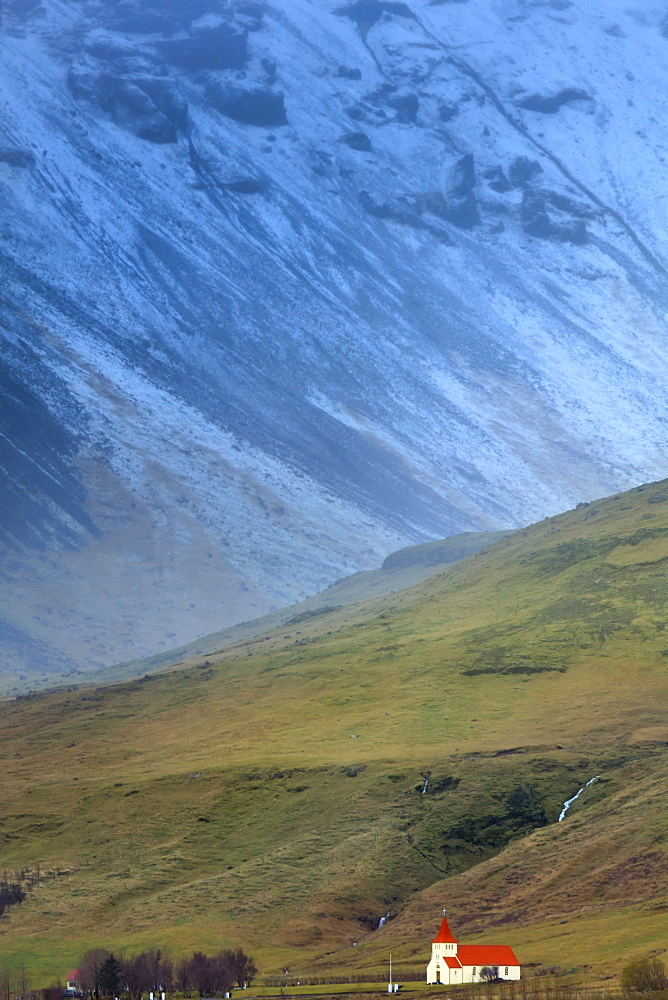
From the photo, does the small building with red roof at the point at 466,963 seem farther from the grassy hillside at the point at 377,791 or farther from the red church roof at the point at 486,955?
the grassy hillside at the point at 377,791

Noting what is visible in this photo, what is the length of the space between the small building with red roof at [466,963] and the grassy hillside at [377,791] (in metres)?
2.99

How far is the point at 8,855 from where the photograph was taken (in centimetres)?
11081

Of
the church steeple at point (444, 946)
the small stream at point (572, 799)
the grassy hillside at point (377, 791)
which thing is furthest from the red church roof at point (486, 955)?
the small stream at point (572, 799)

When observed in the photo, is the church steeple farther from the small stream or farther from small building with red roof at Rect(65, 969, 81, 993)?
the small stream

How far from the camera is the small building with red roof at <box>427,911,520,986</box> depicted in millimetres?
67125

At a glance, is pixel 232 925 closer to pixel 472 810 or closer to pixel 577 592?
pixel 472 810

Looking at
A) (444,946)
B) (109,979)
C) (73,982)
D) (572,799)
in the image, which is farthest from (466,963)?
(572,799)

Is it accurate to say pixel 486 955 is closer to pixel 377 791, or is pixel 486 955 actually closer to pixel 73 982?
pixel 73 982

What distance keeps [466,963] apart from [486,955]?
1069 millimetres

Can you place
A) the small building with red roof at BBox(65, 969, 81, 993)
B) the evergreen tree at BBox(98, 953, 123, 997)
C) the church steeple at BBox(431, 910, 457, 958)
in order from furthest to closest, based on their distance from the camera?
the small building with red roof at BBox(65, 969, 81, 993)
the evergreen tree at BBox(98, 953, 123, 997)
the church steeple at BBox(431, 910, 457, 958)

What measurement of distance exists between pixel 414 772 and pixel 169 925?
29667 mm

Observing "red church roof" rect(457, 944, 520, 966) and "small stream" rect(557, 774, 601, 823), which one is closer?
"red church roof" rect(457, 944, 520, 966)

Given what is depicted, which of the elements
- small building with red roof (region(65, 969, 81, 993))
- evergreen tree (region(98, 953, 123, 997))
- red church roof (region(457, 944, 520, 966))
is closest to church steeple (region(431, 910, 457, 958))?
red church roof (region(457, 944, 520, 966))

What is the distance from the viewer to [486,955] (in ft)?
223
